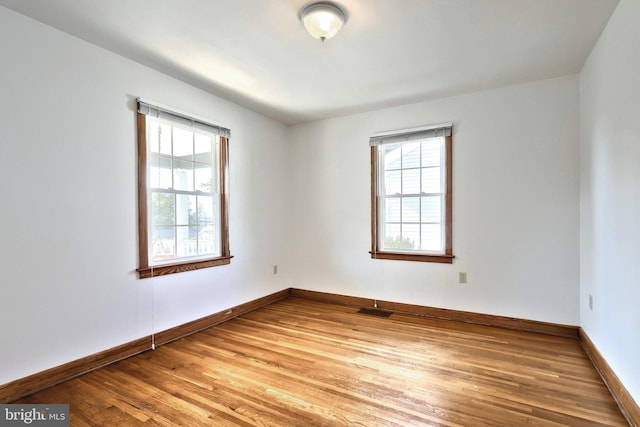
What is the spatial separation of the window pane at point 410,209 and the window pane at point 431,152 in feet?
1.48

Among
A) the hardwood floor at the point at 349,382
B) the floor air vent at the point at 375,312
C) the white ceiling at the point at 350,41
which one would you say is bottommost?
the floor air vent at the point at 375,312

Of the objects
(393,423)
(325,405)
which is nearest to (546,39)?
(393,423)

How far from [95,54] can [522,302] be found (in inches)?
180

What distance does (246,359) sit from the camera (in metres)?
2.66

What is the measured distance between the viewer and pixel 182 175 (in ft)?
10.7

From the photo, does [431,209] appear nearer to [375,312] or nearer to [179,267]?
[375,312]

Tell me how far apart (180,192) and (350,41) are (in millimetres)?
2154

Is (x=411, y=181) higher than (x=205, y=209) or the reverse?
higher

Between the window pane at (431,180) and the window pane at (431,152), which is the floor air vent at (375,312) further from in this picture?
the window pane at (431,152)

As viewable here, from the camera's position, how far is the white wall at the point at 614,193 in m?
1.85

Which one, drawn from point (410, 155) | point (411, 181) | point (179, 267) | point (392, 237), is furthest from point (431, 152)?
point (179, 267)

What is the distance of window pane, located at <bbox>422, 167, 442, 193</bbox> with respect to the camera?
3.76 meters

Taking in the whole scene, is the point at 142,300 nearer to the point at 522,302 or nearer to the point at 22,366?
the point at 22,366

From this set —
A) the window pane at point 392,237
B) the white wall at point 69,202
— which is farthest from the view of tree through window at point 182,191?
the window pane at point 392,237
